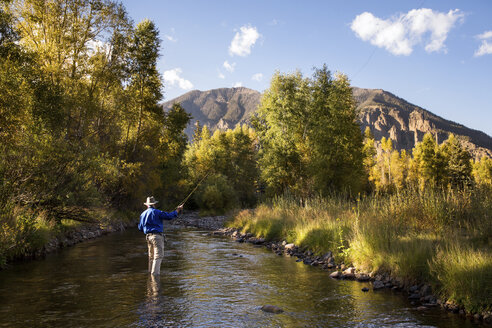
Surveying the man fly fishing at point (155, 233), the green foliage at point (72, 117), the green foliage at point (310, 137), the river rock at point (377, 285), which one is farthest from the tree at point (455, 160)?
the man fly fishing at point (155, 233)

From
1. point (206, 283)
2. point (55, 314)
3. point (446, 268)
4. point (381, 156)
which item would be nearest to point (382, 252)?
point (446, 268)

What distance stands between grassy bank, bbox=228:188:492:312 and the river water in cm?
78

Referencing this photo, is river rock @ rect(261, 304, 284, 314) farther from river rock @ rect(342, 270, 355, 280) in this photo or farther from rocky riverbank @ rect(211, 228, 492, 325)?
river rock @ rect(342, 270, 355, 280)

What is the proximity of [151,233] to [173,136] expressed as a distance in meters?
25.6

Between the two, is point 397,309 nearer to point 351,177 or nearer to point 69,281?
point 69,281

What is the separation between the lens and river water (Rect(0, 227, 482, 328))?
666cm

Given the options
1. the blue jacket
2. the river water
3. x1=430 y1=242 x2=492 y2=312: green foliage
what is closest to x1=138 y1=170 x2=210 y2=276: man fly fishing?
the blue jacket

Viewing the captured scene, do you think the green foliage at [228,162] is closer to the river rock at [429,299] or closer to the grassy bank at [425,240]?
the grassy bank at [425,240]

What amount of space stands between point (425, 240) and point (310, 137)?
2499cm

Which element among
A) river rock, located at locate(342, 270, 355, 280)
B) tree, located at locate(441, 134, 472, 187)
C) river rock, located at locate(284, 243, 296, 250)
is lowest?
river rock, located at locate(342, 270, 355, 280)

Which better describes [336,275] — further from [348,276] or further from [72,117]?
[72,117]

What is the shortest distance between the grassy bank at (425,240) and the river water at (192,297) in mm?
776

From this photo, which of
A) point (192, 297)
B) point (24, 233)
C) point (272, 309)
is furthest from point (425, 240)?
point (24, 233)

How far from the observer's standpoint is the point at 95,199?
15.5m
